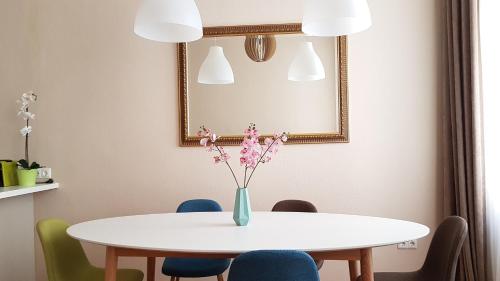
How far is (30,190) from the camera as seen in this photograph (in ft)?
11.2

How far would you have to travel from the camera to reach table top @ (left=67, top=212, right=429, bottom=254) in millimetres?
2039

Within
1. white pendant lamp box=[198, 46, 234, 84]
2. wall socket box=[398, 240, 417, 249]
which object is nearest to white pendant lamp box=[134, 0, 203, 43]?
white pendant lamp box=[198, 46, 234, 84]

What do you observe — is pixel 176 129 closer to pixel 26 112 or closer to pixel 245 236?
pixel 26 112

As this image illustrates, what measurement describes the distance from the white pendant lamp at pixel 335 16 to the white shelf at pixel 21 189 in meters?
2.29

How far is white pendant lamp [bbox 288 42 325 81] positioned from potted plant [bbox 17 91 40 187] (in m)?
2.10

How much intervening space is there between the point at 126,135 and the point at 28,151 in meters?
0.84

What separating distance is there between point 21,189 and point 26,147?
1.70 ft

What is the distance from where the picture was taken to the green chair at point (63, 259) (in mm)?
2482

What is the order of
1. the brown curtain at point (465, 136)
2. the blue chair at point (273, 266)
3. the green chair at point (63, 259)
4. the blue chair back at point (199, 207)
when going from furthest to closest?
the blue chair back at point (199, 207) → the brown curtain at point (465, 136) → the green chair at point (63, 259) → the blue chair at point (273, 266)

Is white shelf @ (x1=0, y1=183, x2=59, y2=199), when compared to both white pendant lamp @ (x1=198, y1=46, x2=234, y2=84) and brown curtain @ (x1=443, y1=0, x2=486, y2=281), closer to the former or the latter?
white pendant lamp @ (x1=198, y1=46, x2=234, y2=84)

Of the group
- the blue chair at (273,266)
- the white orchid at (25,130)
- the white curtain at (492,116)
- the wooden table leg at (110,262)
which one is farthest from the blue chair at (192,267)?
the white curtain at (492,116)

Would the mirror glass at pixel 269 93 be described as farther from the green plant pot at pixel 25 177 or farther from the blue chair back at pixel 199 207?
the green plant pot at pixel 25 177

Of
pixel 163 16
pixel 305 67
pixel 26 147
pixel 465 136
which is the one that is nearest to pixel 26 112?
pixel 26 147

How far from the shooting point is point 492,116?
9.93 feet
